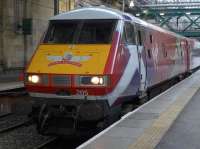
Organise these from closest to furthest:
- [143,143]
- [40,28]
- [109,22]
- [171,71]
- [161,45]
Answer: [143,143] < [109,22] < [161,45] < [171,71] < [40,28]

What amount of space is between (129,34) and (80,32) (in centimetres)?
131

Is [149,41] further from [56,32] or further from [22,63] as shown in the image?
[22,63]

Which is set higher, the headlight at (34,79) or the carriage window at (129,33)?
the carriage window at (129,33)

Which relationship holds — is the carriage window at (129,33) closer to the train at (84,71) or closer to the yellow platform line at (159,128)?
the train at (84,71)

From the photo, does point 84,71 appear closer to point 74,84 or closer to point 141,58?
point 74,84

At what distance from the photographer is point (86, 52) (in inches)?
460

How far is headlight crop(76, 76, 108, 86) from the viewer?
11.0m

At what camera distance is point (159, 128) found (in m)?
10.3

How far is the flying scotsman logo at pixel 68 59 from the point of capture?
450 inches

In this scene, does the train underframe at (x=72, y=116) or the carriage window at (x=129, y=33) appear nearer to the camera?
the train underframe at (x=72, y=116)

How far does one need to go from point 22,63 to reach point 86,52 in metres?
21.3

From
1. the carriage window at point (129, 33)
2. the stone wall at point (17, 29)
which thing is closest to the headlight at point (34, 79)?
the carriage window at point (129, 33)

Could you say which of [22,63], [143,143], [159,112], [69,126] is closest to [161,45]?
[159,112]

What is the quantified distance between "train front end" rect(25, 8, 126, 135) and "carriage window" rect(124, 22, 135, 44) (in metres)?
0.56
